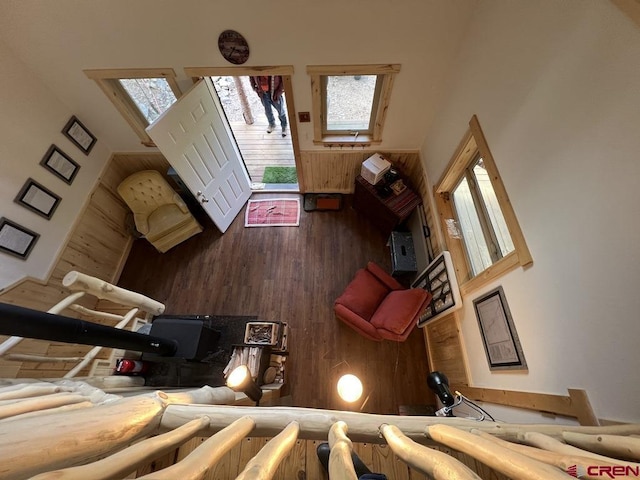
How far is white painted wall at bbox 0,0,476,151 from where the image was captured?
Result: 217 cm

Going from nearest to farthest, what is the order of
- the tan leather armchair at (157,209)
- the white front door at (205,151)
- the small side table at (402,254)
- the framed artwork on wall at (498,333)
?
1. the framed artwork on wall at (498,333)
2. the white front door at (205,151)
3. the small side table at (402,254)
4. the tan leather armchair at (157,209)

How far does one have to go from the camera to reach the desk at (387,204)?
304cm

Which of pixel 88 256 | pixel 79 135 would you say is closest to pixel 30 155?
pixel 79 135

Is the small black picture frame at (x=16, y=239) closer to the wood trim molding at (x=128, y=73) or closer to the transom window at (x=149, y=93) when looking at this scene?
the wood trim molding at (x=128, y=73)

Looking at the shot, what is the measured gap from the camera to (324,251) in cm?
341

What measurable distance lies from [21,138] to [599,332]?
4.34 metres

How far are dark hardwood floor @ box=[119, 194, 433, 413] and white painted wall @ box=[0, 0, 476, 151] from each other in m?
1.78

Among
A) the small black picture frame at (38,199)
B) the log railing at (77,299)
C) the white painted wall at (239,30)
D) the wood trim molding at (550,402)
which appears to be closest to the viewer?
the wood trim molding at (550,402)

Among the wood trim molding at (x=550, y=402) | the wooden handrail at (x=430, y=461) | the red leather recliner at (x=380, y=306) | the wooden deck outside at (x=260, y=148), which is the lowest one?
the wooden handrail at (x=430, y=461)

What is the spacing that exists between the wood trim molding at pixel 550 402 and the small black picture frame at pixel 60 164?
4.30m

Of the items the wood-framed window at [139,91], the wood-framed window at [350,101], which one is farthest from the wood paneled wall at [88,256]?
the wood-framed window at [350,101]

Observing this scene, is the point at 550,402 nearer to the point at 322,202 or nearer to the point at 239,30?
the point at 322,202

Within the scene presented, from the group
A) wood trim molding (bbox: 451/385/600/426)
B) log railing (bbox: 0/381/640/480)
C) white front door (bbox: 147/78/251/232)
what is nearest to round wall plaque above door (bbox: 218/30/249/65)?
white front door (bbox: 147/78/251/232)

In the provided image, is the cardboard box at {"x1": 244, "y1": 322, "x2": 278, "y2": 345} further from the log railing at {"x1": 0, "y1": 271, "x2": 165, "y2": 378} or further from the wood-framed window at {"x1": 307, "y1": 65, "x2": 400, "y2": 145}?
the wood-framed window at {"x1": 307, "y1": 65, "x2": 400, "y2": 145}
